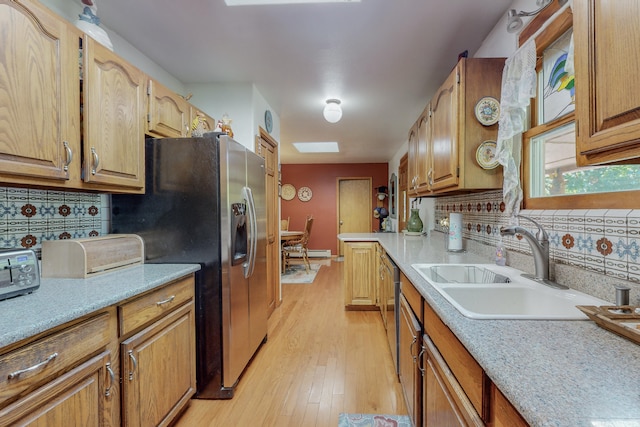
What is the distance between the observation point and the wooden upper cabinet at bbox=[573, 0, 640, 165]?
606 millimetres

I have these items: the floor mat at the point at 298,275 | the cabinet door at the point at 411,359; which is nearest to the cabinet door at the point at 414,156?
the cabinet door at the point at 411,359

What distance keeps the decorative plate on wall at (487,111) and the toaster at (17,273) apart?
7.14ft

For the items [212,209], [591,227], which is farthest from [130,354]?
[591,227]

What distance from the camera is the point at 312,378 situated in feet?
6.65

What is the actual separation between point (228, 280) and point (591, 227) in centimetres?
176

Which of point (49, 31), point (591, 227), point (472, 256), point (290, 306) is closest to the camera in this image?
point (591, 227)

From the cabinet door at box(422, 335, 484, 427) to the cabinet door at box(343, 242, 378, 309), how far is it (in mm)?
2098

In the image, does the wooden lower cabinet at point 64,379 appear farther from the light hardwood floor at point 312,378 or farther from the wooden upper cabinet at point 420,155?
the wooden upper cabinet at point 420,155

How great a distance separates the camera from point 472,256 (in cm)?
199

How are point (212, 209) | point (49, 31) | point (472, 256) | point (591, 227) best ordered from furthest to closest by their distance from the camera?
point (472, 256) → point (212, 209) → point (49, 31) → point (591, 227)

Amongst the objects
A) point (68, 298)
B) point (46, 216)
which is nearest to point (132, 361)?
point (68, 298)

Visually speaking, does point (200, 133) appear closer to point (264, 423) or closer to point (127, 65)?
point (127, 65)

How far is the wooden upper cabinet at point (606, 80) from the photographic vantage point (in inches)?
23.9

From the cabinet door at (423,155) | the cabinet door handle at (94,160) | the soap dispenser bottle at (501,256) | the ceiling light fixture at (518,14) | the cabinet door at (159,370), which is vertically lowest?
the cabinet door at (159,370)
